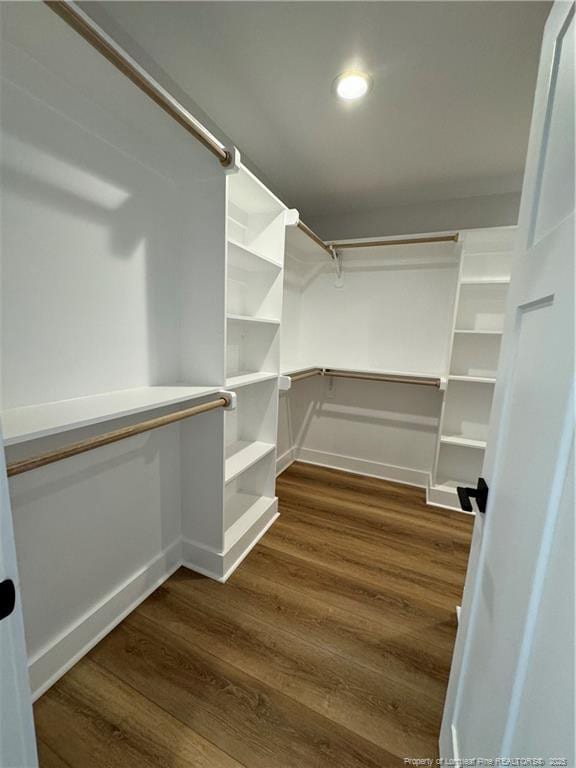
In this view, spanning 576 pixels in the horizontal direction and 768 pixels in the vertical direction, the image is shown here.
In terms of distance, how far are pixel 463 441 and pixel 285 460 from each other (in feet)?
5.28

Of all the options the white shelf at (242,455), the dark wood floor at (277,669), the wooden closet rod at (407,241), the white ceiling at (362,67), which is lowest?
the dark wood floor at (277,669)

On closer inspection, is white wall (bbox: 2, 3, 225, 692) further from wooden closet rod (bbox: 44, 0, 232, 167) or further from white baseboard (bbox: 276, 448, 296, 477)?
white baseboard (bbox: 276, 448, 296, 477)

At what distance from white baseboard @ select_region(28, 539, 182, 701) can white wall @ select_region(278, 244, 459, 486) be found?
1626mm

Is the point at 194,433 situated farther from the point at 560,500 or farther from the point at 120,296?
the point at 560,500

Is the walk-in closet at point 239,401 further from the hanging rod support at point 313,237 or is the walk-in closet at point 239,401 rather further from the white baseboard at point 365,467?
the white baseboard at point 365,467

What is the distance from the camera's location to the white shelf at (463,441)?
2.41 m

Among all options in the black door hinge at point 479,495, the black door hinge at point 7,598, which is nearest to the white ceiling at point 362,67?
the black door hinge at point 479,495

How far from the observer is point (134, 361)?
4.72ft

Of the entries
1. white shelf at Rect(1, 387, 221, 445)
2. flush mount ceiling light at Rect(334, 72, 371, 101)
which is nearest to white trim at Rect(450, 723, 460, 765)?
white shelf at Rect(1, 387, 221, 445)

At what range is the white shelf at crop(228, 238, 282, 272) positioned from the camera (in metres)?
1.64

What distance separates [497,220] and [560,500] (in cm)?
263

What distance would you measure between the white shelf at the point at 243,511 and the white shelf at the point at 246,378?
880mm

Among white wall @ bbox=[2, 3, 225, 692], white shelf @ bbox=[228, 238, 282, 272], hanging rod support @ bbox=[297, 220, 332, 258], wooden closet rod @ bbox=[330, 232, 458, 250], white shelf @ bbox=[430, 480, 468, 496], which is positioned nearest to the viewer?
white wall @ bbox=[2, 3, 225, 692]

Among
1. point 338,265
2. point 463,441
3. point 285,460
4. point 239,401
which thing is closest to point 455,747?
point 239,401
